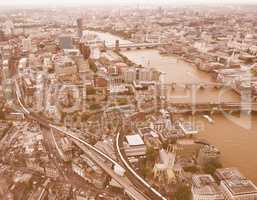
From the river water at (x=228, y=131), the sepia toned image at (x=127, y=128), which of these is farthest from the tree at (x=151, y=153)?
the river water at (x=228, y=131)

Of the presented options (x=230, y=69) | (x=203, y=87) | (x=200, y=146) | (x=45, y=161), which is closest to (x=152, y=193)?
(x=200, y=146)

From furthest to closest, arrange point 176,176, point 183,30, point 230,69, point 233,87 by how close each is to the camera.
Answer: point 183,30 → point 230,69 → point 233,87 → point 176,176

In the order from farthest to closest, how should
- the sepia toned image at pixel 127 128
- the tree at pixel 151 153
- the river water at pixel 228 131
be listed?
the river water at pixel 228 131
the tree at pixel 151 153
the sepia toned image at pixel 127 128

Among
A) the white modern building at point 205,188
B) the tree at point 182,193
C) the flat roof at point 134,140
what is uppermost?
the flat roof at point 134,140

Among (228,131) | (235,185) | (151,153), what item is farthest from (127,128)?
(235,185)

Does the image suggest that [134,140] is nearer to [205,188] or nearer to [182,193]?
[182,193]

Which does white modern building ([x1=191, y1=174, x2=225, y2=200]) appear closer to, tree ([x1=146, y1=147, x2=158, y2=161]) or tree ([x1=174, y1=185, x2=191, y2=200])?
tree ([x1=174, y1=185, x2=191, y2=200])

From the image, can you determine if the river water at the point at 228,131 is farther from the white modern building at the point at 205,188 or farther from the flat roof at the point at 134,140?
the flat roof at the point at 134,140

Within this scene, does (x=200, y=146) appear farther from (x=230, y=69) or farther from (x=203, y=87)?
(x=230, y=69)
